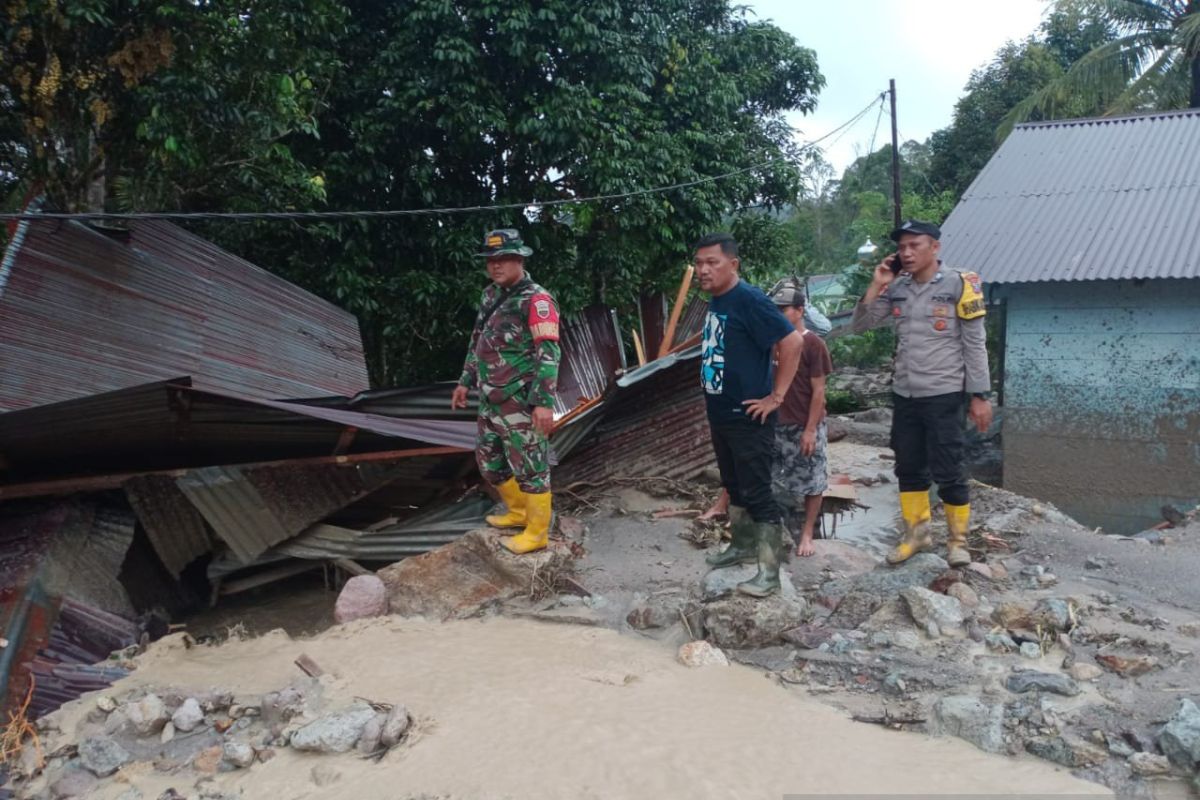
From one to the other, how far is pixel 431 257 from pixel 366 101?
1.53 meters

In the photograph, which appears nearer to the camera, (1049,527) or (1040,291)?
(1049,527)

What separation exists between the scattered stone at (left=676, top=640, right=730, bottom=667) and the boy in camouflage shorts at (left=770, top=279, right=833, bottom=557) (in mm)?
1470

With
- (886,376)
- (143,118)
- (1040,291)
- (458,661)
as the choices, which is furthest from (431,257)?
(886,376)

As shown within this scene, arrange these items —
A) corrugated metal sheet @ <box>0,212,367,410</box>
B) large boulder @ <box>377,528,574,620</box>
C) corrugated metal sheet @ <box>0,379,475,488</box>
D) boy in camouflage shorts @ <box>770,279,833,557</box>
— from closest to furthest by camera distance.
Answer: corrugated metal sheet @ <box>0,379,475,488</box>, large boulder @ <box>377,528,574,620</box>, corrugated metal sheet @ <box>0,212,367,410</box>, boy in camouflage shorts @ <box>770,279,833,557</box>

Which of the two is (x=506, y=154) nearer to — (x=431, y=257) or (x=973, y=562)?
(x=431, y=257)

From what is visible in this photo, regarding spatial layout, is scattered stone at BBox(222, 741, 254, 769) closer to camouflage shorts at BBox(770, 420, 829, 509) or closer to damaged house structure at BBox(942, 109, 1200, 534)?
camouflage shorts at BBox(770, 420, 829, 509)

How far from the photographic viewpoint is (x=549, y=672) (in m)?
3.57

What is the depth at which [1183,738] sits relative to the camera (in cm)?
258

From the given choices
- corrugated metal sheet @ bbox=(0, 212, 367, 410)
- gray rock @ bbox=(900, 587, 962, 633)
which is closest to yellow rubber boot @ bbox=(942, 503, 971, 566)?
gray rock @ bbox=(900, 587, 962, 633)

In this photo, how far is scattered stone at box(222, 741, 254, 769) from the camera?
3.08 m

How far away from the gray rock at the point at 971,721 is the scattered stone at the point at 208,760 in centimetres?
262

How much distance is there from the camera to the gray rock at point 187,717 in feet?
11.0

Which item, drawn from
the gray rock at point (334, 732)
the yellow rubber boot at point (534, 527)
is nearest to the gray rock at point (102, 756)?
the gray rock at point (334, 732)

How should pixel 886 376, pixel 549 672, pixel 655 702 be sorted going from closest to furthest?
pixel 655 702 → pixel 549 672 → pixel 886 376
